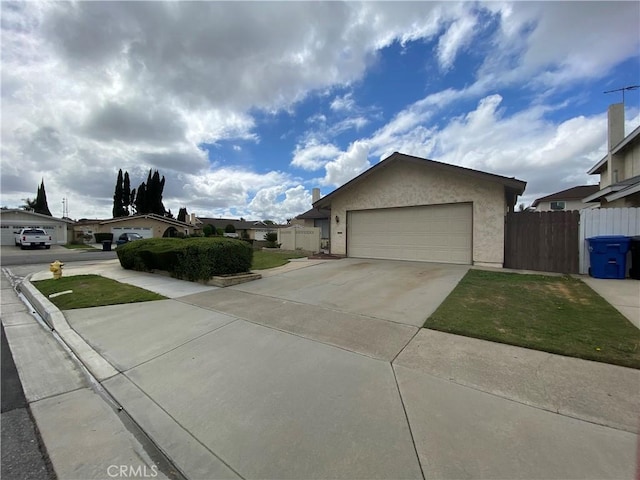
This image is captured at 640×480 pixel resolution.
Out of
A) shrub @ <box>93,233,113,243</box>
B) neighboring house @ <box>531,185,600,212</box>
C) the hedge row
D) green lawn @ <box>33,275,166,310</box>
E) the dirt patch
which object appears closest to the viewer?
the dirt patch

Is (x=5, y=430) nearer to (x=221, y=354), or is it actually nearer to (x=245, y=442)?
(x=221, y=354)

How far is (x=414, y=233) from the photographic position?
1272 cm

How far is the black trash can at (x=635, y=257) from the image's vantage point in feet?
25.9

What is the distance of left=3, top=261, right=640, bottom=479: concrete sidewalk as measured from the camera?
2070 mm

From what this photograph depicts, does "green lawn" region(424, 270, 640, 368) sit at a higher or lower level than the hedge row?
lower

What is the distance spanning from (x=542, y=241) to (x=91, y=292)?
44.8 ft

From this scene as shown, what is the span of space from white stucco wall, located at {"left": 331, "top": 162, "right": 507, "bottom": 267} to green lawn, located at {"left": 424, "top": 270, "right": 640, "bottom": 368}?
3.68m

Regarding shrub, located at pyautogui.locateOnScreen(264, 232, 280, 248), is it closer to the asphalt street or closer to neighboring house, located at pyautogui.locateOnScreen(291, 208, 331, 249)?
neighboring house, located at pyautogui.locateOnScreen(291, 208, 331, 249)

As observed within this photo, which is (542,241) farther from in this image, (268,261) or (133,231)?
(133,231)

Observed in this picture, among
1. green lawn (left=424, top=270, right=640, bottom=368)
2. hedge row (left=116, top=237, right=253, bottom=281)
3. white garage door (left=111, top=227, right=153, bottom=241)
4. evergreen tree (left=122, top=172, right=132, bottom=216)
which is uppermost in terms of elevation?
evergreen tree (left=122, top=172, right=132, bottom=216)

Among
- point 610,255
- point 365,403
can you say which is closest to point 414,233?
point 610,255

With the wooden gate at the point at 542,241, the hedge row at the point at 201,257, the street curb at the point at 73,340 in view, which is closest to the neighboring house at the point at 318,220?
the wooden gate at the point at 542,241

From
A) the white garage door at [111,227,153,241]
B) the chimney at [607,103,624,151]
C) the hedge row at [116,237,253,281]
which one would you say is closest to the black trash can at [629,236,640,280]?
the hedge row at [116,237,253,281]

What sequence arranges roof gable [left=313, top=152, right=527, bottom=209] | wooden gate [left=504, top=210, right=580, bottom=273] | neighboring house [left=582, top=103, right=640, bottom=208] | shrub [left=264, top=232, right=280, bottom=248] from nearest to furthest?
wooden gate [left=504, top=210, right=580, bottom=273] < roof gable [left=313, top=152, right=527, bottom=209] < neighboring house [left=582, top=103, right=640, bottom=208] < shrub [left=264, top=232, right=280, bottom=248]
